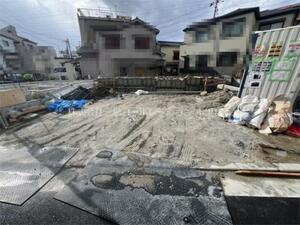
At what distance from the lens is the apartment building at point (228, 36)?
1416 cm

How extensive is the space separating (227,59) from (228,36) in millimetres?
2031

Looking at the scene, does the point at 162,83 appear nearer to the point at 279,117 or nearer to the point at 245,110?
the point at 245,110

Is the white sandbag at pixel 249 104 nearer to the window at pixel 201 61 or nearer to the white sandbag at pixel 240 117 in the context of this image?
the white sandbag at pixel 240 117

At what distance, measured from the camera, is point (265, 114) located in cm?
431

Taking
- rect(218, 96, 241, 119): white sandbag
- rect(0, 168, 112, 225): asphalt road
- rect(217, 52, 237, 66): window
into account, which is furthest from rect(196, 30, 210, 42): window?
rect(0, 168, 112, 225): asphalt road

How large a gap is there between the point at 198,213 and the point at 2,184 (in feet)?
9.19

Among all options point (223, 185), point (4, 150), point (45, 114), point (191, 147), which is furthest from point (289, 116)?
point (45, 114)

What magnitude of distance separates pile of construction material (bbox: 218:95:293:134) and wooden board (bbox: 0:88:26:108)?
22.3ft

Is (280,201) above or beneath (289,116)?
beneath

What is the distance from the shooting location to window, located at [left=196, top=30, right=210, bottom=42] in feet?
52.7

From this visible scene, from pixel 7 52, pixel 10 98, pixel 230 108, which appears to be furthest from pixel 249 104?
pixel 7 52

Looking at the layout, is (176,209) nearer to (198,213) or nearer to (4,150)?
(198,213)

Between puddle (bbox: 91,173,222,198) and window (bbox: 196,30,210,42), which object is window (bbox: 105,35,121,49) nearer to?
window (bbox: 196,30,210,42)

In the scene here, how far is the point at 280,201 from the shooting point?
2.07 meters
